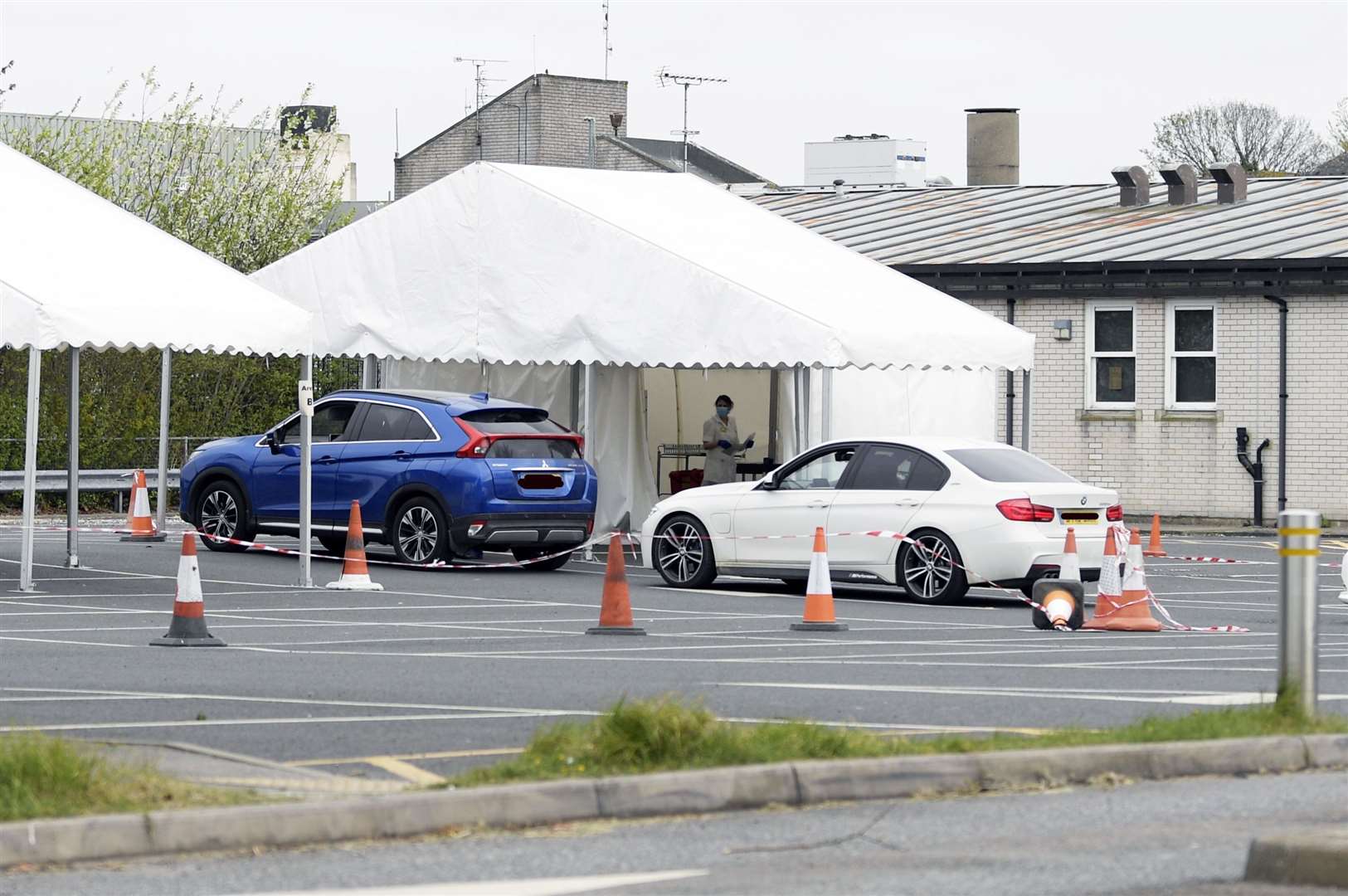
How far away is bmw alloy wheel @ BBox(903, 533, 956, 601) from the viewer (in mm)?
19672

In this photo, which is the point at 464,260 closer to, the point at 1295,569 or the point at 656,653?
the point at 656,653

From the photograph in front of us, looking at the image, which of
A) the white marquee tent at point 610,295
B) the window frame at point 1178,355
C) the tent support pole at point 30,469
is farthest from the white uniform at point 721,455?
the window frame at point 1178,355

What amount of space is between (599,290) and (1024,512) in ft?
22.5

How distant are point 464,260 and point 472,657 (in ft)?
37.7

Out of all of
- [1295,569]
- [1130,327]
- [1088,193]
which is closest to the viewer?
[1295,569]

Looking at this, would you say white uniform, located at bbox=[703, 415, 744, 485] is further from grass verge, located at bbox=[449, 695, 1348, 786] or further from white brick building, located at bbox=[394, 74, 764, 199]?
white brick building, located at bbox=[394, 74, 764, 199]

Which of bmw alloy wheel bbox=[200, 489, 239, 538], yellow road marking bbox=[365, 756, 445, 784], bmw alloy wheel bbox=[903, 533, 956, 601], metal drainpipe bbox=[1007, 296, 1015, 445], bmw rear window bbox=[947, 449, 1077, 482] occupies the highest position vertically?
metal drainpipe bbox=[1007, 296, 1015, 445]

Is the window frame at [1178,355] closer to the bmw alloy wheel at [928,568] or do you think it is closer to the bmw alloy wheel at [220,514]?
the bmw alloy wheel at [928,568]

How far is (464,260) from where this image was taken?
83.7 feet

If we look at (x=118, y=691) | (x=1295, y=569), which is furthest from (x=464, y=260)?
(x=1295, y=569)

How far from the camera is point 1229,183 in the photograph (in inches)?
1500

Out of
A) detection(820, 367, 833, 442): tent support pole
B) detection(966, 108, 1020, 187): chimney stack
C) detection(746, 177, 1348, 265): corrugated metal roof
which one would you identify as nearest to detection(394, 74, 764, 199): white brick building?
detection(966, 108, 1020, 187): chimney stack

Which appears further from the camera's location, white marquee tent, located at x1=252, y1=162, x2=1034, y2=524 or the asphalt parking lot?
white marquee tent, located at x1=252, y1=162, x2=1034, y2=524

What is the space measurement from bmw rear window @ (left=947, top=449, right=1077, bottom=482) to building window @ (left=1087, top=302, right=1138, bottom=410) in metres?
14.4
